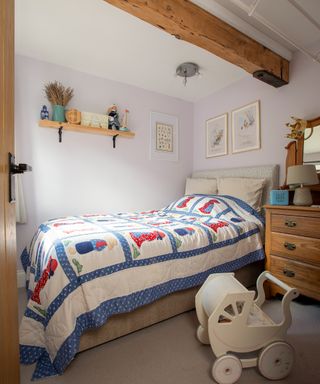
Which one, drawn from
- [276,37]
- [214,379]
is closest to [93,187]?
[214,379]

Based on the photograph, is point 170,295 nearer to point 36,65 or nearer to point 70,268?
point 70,268

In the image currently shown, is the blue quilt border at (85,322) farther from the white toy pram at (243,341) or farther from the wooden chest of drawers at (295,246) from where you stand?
the wooden chest of drawers at (295,246)

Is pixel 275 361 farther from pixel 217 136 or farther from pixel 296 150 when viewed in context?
pixel 217 136

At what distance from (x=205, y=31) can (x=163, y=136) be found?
1.66 meters

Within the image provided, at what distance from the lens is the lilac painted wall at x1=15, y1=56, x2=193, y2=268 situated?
2343 millimetres

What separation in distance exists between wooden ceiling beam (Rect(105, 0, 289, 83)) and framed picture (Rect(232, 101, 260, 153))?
0.48 m

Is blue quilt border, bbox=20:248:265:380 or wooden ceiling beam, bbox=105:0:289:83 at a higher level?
wooden ceiling beam, bbox=105:0:289:83

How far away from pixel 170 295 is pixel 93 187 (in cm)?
163

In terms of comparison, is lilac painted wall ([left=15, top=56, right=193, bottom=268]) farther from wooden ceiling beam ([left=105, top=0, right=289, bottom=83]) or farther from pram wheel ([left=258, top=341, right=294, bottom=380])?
pram wheel ([left=258, top=341, right=294, bottom=380])

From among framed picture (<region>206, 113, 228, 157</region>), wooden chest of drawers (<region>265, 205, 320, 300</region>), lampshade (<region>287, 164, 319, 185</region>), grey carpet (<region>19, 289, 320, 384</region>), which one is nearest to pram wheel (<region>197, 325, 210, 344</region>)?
grey carpet (<region>19, 289, 320, 384</region>)

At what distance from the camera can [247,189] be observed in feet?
7.78

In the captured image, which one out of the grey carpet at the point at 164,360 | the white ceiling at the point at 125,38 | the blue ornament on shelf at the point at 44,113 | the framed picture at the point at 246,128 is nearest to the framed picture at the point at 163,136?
the white ceiling at the point at 125,38

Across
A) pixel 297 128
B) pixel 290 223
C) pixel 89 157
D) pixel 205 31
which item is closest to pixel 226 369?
pixel 290 223

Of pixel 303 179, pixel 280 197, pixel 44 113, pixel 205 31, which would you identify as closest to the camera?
pixel 205 31
